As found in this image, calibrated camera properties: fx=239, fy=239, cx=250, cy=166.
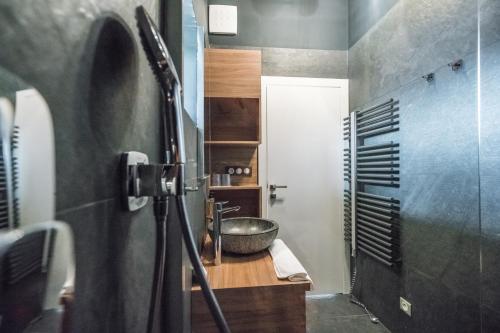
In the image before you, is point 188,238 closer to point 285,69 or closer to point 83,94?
point 83,94

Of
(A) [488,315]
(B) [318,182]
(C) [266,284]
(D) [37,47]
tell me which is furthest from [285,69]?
(D) [37,47]

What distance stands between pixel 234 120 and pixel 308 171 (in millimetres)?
851

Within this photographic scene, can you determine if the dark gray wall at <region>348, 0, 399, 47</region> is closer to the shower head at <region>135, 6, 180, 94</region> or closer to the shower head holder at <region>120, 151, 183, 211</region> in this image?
the shower head at <region>135, 6, 180, 94</region>

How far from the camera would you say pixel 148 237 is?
1.74 ft

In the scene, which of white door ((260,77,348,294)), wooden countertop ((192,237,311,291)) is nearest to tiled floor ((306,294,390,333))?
white door ((260,77,348,294))

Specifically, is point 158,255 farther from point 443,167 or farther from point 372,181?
point 372,181

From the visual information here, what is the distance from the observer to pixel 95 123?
1.08 ft

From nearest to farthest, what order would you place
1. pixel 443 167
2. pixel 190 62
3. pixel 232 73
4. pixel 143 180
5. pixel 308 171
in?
pixel 143 180 < pixel 190 62 < pixel 443 167 < pixel 232 73 < pixel 308 171

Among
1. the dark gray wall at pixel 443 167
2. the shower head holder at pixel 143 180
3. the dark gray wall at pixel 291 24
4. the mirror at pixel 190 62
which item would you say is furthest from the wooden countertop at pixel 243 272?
the dark gray wall at pixel 291 24

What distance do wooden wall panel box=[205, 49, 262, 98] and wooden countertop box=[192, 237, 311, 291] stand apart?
3.61 ft

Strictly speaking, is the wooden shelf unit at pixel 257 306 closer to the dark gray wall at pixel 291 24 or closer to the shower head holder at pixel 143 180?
the shower head holder at pixel 143 180

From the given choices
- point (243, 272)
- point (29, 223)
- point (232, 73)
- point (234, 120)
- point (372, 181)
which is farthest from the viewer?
point (234, 120)

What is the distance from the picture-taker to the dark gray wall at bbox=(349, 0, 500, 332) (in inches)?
43.3

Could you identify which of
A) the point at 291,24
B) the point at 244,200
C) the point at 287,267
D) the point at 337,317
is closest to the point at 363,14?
the point at 291,24
